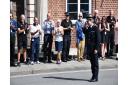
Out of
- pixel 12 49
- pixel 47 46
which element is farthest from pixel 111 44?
pixel 12 49

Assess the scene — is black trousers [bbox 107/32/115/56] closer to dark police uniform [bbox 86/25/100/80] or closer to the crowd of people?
the crowd of people

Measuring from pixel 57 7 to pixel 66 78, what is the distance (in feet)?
20.7

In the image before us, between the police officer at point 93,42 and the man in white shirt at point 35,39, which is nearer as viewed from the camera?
the police officer at point 93,42

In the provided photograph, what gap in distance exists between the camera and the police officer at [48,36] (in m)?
14.0

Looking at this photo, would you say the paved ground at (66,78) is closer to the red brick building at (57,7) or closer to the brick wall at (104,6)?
the red brick building at (57,7)

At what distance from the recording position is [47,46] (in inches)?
565

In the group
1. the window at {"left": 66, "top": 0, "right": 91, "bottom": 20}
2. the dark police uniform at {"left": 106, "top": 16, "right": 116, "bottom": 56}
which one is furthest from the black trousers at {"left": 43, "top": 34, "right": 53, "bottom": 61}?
the window at {"left": 66, "top": 0, "right": 91, "bottom": 20}

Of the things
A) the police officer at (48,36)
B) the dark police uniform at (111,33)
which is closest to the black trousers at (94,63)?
the police officer at (48,36)

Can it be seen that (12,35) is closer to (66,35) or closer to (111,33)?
(66,35)

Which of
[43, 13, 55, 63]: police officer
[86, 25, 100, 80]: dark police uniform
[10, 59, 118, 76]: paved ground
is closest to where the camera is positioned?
[86, 25, 100, 80]: dark police uniform

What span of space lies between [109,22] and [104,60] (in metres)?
1.68

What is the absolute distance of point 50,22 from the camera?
45.8 feet

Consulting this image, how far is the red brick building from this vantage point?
53.1ft
